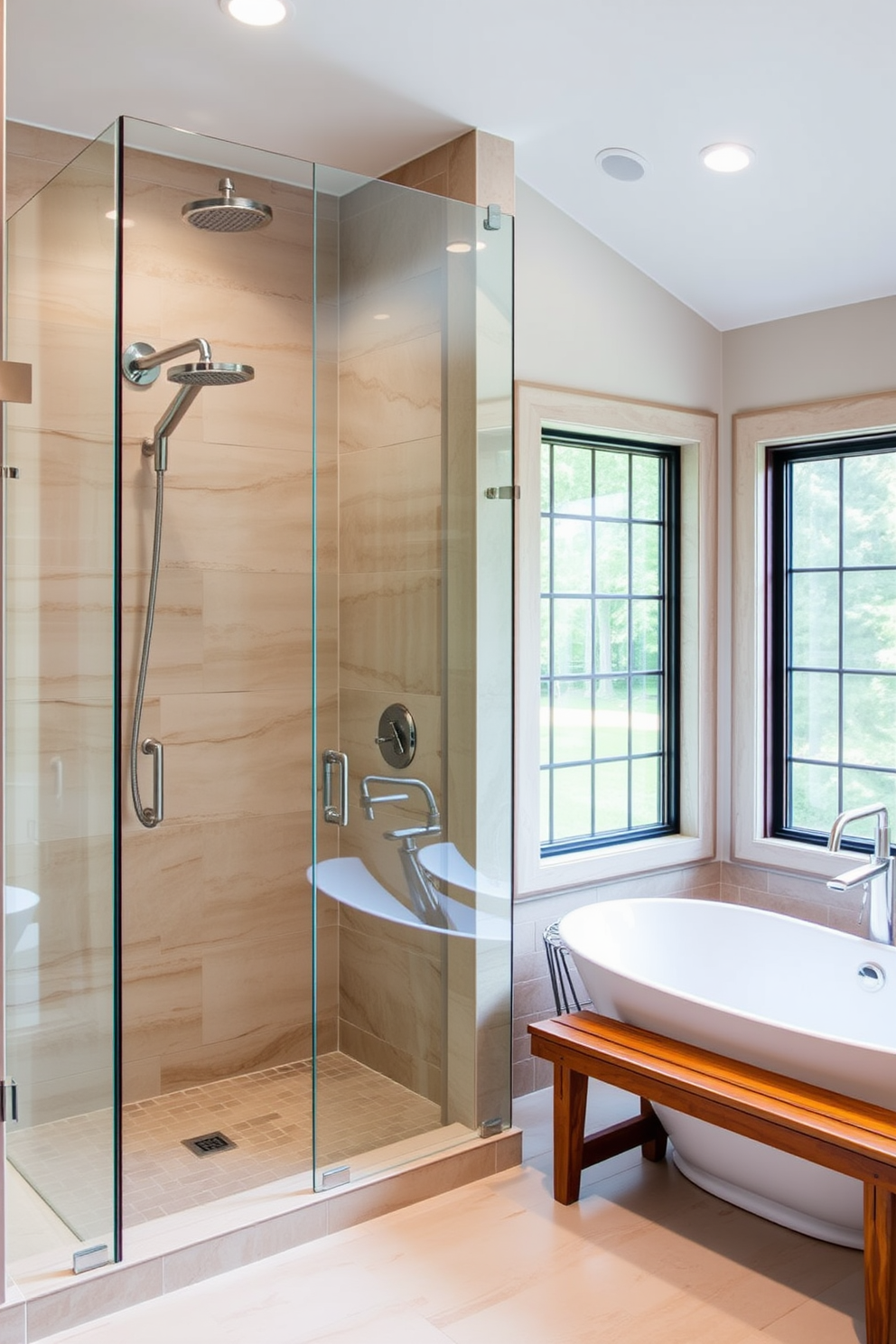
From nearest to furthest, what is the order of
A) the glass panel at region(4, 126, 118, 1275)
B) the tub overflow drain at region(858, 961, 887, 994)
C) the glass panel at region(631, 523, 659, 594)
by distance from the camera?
the glass panel at region(4, 126, 118, 1275), the tub overflow drain at region(858, 961, 887, 994), the glass panel at region(631, 523, 659, 594)

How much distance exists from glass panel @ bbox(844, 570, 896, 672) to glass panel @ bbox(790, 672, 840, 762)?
11 cm

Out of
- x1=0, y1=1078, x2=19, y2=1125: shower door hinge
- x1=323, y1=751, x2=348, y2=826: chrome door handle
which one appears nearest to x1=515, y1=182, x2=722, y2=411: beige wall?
x1=323, y1=751, x2=348, y2=826: chrome door handle

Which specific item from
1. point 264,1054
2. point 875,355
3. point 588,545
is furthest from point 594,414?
point 264,1054

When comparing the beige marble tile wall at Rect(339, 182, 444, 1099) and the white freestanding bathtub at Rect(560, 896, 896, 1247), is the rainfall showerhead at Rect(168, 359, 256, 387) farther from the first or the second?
the white freestanding bathtub at Rect(560, 896, 896, 1247)

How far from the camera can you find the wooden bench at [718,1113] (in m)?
2.27

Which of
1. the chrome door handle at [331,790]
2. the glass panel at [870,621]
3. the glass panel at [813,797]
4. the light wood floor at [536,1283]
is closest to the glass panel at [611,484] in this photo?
the glass panel at [870,621]

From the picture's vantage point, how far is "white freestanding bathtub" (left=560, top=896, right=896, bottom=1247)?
2.55 metres

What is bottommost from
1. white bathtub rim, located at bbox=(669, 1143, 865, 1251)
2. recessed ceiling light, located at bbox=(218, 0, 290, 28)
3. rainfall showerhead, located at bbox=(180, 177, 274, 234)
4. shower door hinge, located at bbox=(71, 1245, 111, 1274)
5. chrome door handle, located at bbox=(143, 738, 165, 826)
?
white bathtub rim, located at bbox=(669, 1143, 865, 1251)

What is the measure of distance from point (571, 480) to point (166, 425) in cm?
133

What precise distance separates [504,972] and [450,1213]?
609 millimetres

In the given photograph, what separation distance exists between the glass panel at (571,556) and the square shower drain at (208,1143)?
188cm

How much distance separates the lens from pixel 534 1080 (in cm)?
354

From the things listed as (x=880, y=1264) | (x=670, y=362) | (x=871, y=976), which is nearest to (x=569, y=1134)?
(x=880, y=1264)

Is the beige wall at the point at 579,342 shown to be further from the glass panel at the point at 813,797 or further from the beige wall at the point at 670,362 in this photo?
the glass panel at the point at 813,797
